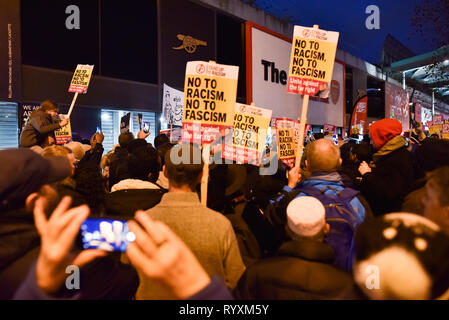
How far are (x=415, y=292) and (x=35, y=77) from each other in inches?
456

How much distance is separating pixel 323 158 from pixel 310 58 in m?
2.11

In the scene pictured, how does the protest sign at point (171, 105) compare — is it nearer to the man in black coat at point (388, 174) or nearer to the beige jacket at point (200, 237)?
the man in black coat at point (388, 174)

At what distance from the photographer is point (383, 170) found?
12.1 ft

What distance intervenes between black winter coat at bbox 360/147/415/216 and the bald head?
802 mm

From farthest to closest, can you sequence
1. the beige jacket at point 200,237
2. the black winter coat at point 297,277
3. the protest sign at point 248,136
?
the protest sign at point 248,136
the beige jacket at point 200,237
the black winter coat at point 297,277

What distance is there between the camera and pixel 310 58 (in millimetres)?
4559

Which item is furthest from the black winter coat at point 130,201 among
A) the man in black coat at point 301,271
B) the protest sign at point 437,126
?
the protest sign at point 437,126

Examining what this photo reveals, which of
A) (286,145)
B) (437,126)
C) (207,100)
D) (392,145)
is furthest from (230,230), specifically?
(437,126)

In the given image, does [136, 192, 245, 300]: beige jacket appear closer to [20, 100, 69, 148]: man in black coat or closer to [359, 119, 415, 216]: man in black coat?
[359, 119, 415, 216]: man in black coat

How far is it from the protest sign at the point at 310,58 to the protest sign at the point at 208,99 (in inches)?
47.0

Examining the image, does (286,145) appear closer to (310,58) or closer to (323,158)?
(310,58)

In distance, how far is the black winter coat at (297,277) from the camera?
1.66m

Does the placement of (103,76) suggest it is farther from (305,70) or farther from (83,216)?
(83,216)

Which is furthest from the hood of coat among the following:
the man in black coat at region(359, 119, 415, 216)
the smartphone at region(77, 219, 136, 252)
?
the man in black coat at region(359, 119, 415, 216)
